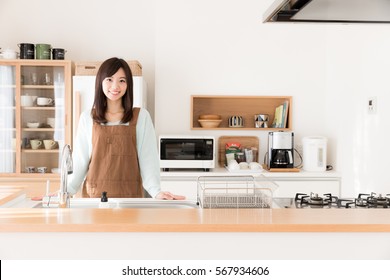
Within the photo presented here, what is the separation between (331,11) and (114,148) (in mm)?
1282

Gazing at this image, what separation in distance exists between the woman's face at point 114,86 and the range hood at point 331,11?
81cm

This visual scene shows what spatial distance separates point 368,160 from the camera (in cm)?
365

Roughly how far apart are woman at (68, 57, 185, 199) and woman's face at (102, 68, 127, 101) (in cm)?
2

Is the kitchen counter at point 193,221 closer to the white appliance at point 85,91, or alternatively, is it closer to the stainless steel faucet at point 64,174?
the stainless steel faucet at point 64,174

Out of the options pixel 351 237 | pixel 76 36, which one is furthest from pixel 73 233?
pixel 76 36

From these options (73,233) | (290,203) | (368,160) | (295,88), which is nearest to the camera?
(73,233)

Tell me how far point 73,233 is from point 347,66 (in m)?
3.08

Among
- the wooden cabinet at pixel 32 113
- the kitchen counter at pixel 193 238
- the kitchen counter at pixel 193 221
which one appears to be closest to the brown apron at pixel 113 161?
the kitchen counter at pixel 193 221

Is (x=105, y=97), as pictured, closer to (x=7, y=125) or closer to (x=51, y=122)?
(x=51, y=122)

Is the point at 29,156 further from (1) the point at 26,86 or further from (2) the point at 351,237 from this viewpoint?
(2) the point at 351,237

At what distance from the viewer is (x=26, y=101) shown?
4.68 metres

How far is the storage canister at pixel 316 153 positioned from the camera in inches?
175

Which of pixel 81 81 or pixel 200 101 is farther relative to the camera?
pixel 200 101

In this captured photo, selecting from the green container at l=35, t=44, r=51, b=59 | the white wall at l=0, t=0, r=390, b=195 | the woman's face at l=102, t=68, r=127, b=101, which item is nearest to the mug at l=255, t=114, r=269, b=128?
the white wall at l=0, t=0, r=390, b=195
